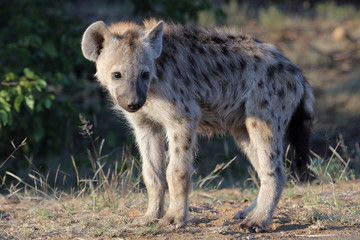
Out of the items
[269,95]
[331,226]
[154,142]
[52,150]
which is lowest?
[52,150]

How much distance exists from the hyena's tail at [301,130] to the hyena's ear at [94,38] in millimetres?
1520

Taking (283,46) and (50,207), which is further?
(283,46)

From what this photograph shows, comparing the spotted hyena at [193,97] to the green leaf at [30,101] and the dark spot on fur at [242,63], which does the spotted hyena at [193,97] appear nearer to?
the dark spot on fur at [242,63]

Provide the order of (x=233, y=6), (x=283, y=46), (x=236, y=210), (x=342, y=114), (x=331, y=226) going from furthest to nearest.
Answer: (x=233, y=6), (x=283, y=46), (x=342, y=114), (x=236, y=210), (x=331, y=226)

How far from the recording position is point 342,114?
9211mm

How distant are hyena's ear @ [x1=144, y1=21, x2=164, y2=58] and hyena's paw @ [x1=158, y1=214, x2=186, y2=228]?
1.05m

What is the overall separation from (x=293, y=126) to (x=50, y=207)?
1979mm

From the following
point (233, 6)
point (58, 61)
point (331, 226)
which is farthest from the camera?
point (233, 6)

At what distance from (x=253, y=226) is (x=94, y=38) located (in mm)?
1595

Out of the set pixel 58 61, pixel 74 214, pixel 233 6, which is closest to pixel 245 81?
pixel 74 214

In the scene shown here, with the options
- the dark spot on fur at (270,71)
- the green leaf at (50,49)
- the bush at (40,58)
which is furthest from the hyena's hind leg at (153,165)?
the green leaf at (50,49)

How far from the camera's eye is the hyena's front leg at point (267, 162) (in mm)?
3820

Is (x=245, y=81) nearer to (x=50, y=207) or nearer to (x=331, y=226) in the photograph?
(x=331, y=226)

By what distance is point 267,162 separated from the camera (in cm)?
390
